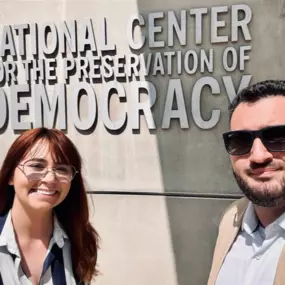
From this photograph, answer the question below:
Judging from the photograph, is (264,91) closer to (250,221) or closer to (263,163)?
(263,163)

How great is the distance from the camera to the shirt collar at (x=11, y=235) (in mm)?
2010

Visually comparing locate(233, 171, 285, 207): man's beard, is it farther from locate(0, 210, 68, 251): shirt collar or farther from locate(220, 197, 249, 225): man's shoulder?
locate(0, 210, 68, 251): shirt collar

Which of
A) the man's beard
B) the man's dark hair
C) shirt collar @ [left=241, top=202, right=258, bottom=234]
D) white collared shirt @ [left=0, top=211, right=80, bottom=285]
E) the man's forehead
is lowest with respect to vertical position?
white collared shirt @ [left=0, top=211, right=80, bottom=285]

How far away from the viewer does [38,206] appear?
2084 millimetres

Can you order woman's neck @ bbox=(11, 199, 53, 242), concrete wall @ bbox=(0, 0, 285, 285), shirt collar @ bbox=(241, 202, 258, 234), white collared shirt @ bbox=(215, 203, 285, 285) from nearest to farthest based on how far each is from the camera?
1. white collared shirt @ bbox=(215, 203, 285, 285)
2. shirt collar @ bbox=(241, 202, 258, 234)
3. woman's neck @ bbox=(11, 199, 53, 242)
4. concrete wall @ bbox=(0, 0, 285, 285)

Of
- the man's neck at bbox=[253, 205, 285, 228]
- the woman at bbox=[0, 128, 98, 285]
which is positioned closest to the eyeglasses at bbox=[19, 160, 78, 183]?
the woman at bbox=[0, 128, 98, 285]

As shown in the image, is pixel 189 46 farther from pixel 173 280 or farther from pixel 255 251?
pixel 255 251

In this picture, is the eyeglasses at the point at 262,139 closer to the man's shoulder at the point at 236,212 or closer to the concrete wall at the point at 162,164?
the man's shoulder at the point at 236,212

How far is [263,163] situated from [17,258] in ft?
3.51

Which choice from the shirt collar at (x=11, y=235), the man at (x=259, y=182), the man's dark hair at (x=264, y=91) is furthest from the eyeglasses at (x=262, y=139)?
the shirt collar at (x=11, y=235)

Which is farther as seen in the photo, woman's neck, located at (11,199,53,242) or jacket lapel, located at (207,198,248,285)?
woman's neck, located at (11,199,53,242)

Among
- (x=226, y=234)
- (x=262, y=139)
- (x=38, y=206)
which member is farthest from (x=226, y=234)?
(x=38, y=206)

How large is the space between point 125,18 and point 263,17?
41.8 inches

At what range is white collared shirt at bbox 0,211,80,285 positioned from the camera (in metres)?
1.96
